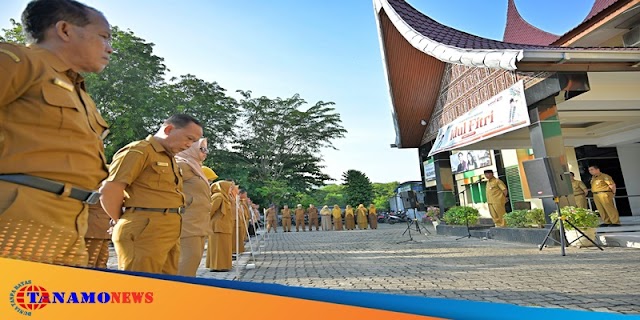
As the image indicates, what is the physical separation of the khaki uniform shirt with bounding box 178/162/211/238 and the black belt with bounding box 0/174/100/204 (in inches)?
70.6

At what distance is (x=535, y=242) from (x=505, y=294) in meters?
4.47

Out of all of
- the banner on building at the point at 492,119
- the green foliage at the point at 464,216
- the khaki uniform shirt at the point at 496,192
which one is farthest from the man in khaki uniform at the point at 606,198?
the banner on building at the point at 492,119

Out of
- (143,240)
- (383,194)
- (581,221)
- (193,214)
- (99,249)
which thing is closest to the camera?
(143,240)

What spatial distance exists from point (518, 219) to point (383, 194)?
3650 cm

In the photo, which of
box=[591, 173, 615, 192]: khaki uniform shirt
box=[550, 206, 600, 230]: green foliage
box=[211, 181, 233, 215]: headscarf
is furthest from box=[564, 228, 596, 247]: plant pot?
box=[211, 181, 233, 215]: headscarf

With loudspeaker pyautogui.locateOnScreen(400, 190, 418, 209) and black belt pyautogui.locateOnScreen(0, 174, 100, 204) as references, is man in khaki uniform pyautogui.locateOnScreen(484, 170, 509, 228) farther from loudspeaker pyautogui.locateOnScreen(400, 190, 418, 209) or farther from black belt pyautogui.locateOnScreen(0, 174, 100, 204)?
black belt pyautogui.locateOnScreen(0, 174, 100, 204)

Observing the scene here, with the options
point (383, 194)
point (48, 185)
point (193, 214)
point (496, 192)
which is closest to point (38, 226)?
point (48, 185)

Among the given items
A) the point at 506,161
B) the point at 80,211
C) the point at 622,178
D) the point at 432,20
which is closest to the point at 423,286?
the point at 80,211

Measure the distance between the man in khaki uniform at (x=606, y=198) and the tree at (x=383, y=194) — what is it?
2770 centimetres

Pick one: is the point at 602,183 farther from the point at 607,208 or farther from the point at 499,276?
the point at 499,276

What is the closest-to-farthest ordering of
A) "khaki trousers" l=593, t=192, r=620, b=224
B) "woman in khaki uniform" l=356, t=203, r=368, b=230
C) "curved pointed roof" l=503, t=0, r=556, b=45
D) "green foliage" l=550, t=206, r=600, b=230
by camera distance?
"green foliage" l=550, t=206, r=600, b=230 → "khaki trousers" l=593, t=192, r=620, b=224 → "curved pointed roof" l=503, t=0, r=556, b=45 → "woman in khaki uniform" l=356, t=203, r=368, b=230

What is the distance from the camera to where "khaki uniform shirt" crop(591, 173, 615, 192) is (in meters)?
8.31

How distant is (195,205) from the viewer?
3182mm

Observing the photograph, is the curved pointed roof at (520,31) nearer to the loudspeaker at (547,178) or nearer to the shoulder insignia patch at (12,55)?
the loudspeaker at (547,178)
